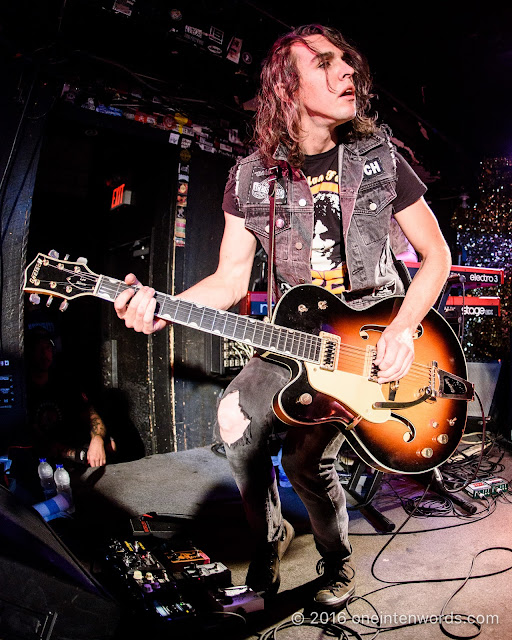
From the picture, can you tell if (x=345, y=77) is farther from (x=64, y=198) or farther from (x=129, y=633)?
(x=64, y=198)

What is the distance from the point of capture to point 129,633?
1.46 metres

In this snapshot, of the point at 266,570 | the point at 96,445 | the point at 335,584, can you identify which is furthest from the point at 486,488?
→ the point at 96,445

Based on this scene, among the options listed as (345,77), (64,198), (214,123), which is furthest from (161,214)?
(345,77)

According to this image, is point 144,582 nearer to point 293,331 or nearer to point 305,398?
point 305,398

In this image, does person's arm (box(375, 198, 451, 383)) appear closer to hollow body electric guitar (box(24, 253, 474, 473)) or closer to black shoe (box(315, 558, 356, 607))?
hollow body electric guitar (box(24, 253, 474, 473))

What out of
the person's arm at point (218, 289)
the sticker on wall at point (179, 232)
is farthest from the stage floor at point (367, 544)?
the sticker on wall at point (179, 232)

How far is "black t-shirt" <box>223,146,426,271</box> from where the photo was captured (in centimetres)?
226

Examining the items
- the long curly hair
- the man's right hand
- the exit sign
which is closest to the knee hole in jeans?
the man's right hand

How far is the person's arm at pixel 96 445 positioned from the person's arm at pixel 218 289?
2272 mm

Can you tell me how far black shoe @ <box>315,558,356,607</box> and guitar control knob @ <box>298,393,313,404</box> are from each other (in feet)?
2.74

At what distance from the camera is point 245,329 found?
1.86 m

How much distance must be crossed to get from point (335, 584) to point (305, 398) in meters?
0.89

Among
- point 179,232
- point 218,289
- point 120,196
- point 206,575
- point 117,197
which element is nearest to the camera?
point 206,575

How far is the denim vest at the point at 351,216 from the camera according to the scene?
221 centimetres
